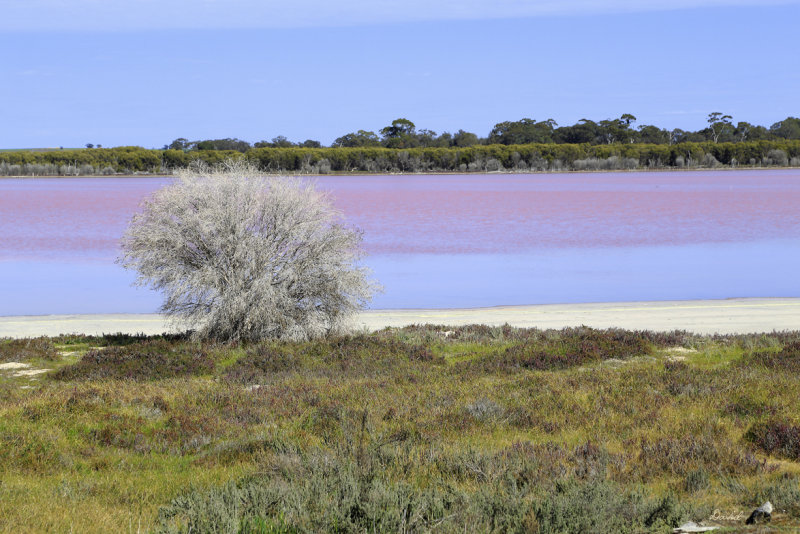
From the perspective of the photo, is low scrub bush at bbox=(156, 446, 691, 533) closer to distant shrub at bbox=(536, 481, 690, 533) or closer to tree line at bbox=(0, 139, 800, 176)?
distant shrub at bbox=(536, 481, 690, 533)

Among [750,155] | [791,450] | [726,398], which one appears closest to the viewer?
[791,450]

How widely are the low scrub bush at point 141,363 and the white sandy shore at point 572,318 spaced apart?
4.15 m

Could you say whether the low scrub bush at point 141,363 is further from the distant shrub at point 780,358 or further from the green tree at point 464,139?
the green tree at point 464,139

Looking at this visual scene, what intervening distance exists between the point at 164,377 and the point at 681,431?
866 centimetres

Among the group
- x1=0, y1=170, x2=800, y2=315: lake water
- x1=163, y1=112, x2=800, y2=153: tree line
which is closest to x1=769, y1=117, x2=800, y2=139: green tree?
x1=163, y1=112, x2=800, y2=153: tree line

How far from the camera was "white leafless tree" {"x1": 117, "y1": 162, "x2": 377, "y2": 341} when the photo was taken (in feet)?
51.2

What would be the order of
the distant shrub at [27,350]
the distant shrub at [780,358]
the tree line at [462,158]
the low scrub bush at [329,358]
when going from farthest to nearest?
1. the tree line at [462,158]
2. the distant shrub at [27,350]
3. the low scrub bush at [329,358]
4. the distant shrub at [780,358]

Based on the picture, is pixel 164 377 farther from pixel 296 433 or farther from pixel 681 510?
pixel 681 510

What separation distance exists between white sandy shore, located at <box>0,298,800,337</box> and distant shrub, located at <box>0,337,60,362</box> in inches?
116

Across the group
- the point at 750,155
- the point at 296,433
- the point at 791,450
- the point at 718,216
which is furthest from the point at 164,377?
the point at 750,155

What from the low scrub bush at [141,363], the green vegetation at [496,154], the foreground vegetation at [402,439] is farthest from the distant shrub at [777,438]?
the green vegetation at [496,154]

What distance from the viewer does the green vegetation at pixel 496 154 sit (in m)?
137

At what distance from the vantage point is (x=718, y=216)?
197ft

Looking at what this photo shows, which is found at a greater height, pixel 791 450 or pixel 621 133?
pixel 621 133
